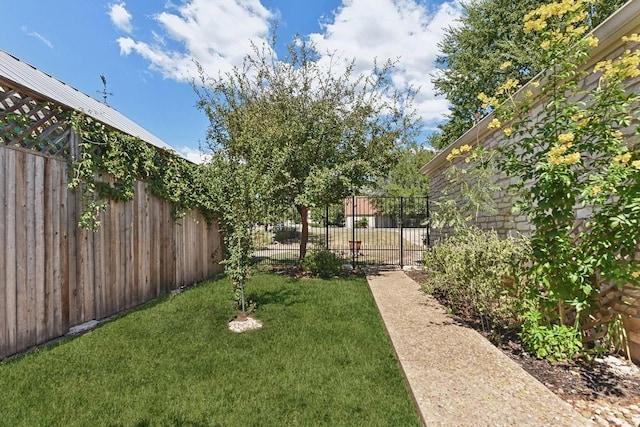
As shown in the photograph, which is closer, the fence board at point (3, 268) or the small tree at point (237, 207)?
the fence board at point (3, 268)

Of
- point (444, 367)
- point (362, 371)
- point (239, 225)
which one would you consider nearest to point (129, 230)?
point (239, 225)

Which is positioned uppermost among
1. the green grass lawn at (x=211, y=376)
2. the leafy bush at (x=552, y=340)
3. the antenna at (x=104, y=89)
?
the antenna at (x=104, y=89)

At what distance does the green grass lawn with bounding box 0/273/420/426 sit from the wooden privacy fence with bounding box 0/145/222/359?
345 millimetres

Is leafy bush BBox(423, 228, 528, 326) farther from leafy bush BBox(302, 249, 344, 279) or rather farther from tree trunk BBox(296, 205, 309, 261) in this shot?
tree trunk BBox(296, 205, 309, 261)

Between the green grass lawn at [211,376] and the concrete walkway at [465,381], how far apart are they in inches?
7.6

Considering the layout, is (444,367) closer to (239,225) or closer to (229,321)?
(229,321)

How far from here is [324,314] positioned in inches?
200

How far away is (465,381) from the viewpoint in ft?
9.33

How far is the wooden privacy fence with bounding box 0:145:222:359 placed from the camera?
3262 millimetres

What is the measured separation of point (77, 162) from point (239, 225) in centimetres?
221

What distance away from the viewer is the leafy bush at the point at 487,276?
3883 millimetres

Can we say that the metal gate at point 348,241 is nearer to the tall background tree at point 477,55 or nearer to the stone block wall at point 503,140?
the stone block wall at point 503,140

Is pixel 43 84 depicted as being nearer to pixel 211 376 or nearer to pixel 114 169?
pixel 114 169

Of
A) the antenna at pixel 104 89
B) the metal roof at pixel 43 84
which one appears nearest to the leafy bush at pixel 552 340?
the metal roof at pixel 43 84
